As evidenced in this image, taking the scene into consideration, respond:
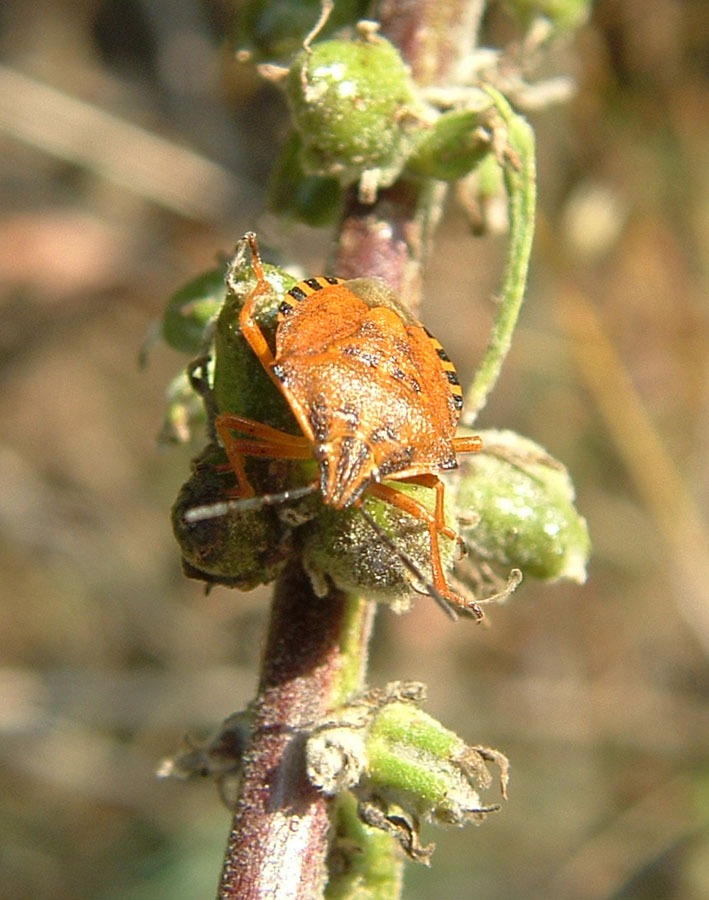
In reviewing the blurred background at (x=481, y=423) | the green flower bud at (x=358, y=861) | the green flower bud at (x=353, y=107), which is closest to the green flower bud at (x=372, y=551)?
the green flower bud at (x=358, y=861)

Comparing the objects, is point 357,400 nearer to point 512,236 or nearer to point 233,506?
point 233,506

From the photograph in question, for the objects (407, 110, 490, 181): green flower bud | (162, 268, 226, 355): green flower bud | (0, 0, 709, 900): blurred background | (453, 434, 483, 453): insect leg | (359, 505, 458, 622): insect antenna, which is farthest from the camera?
(0, 0, 709, 900): blurred background

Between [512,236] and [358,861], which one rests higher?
[512,236]

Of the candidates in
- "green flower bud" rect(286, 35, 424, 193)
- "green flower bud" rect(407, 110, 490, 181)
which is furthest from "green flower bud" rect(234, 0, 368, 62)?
"green flower bud" rect(407, 110, 490, 181)

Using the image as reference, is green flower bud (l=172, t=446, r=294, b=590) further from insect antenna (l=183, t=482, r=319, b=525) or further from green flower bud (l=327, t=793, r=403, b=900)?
green flower bud (l=327, t=793, r=403, b=900)

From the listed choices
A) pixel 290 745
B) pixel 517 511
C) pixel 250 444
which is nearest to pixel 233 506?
pixel 250 444

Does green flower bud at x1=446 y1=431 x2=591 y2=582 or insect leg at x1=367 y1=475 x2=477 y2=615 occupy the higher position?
green flower bud at x1=446 y1=431 x2=591 y2=582

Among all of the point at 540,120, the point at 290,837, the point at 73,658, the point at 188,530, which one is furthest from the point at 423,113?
the point at 73,658
